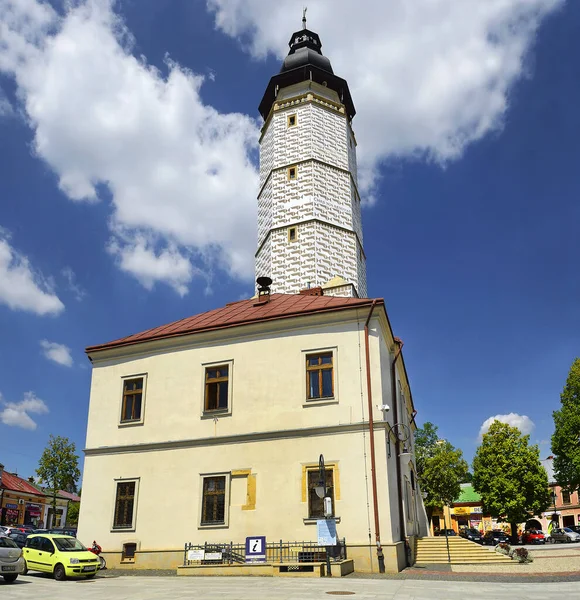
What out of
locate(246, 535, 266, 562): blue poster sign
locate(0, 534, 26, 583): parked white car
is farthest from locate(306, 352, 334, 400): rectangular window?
locate(0, 534, 26, 583): parked white car

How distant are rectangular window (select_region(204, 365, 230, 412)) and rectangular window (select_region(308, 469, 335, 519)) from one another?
4.11 metres

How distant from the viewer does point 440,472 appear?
151ft

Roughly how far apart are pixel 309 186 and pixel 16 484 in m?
51.1

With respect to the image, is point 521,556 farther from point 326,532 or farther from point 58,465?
point 58,465

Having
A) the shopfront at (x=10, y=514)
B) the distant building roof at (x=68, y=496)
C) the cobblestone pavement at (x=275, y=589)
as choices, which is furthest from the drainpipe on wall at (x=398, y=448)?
the distant building roof at (x=68, y=496)

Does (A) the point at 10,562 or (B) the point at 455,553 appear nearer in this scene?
(A) the point at 10,562

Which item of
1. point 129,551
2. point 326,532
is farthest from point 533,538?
point 129,551

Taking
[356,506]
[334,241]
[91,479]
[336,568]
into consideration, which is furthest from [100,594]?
[334,241]

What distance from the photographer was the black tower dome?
39531mm

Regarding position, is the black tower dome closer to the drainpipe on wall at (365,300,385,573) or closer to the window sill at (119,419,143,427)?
the drainpipe on wall at (365,300,385,573)

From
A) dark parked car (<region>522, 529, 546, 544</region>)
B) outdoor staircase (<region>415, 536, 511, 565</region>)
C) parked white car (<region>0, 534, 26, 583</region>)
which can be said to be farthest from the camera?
dark parked car (<region>522, 529, 546, 544</region>)

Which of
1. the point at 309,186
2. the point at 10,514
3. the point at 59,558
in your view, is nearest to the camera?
the point at 59,558

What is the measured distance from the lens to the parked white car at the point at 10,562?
1557cm

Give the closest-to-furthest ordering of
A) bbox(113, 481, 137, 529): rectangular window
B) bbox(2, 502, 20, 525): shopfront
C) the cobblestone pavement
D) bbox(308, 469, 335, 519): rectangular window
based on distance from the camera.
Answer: the cobblestone pavement
bbox(308, 469, 335, 519): rectangular window
bbox(113, 481, 137, 529): rectangular window
bbox(2, 502, 20, 525): shopfront
